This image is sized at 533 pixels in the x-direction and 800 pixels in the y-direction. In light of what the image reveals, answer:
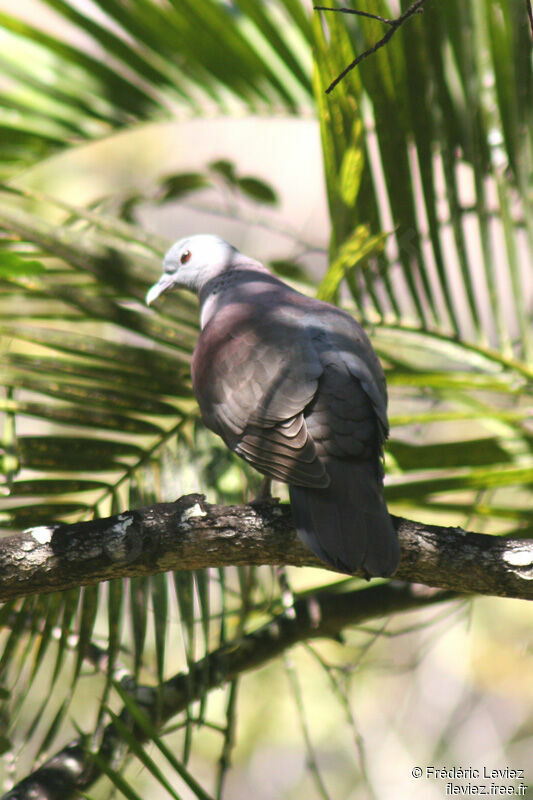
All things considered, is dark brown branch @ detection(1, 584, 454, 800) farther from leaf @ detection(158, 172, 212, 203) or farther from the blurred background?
leaf @ detection(158, 172, 212, 203)

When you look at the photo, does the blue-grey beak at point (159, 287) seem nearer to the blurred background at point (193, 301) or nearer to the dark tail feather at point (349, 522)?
the blurred background at point (193, 301)

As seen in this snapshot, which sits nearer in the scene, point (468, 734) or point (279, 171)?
point (468, 734)

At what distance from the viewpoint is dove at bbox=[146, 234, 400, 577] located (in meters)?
1.83

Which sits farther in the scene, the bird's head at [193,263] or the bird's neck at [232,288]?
the bird's head at [193,263]

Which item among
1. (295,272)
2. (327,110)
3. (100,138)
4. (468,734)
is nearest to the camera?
(327,110)

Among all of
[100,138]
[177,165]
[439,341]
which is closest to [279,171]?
[177,165]

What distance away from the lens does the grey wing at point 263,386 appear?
6.40 ft

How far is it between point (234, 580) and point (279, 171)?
3762mm

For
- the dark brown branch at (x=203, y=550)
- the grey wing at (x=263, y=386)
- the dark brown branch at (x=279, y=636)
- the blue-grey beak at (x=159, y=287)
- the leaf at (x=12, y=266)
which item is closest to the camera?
the leaf at (x=12, y=266)

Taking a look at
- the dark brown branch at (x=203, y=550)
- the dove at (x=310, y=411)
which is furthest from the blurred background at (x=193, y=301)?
the dark brown branch at (x=203, y=550)

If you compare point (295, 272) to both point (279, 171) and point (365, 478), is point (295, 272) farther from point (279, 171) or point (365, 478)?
point (279, 171)

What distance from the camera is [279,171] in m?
7.70

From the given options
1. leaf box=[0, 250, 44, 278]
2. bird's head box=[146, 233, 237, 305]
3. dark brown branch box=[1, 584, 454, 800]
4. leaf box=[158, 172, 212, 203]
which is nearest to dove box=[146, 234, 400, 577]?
bird's head box=[146, 233, 237, 305]

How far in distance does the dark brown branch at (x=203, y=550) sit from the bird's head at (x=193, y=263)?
0.98 meters
